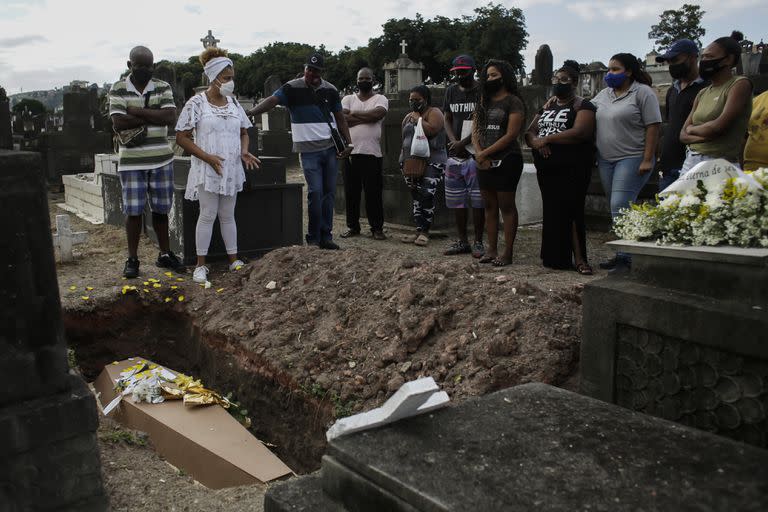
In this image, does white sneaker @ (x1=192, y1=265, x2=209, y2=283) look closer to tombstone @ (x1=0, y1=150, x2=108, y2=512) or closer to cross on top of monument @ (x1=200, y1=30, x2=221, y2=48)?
tombstone @ (x1=0, y1=150, x2=108, y2=512)

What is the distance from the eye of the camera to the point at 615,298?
3072 millimetres

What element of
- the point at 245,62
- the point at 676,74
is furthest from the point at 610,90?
the point at 245,62

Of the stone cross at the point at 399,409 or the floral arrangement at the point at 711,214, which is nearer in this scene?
the stone cross at the point at 399,409

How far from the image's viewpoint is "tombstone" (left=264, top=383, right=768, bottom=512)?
1744 mm

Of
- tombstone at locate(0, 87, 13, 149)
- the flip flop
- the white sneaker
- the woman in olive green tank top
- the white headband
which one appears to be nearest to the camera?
the woman in olive green tank top

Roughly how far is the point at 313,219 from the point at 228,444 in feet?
10.2

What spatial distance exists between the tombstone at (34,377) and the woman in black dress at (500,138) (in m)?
3.95

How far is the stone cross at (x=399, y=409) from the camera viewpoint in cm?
217

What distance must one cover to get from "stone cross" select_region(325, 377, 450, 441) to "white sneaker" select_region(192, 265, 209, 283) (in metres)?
3.76

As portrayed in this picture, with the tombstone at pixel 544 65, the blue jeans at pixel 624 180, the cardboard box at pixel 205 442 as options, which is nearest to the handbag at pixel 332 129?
the blue jeans at pixel 624 180

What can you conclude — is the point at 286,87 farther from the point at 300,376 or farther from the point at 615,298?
the point at 615,298

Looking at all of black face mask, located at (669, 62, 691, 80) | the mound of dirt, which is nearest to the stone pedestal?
the mound of dirt

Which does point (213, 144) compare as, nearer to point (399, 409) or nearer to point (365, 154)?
point (365, 154)

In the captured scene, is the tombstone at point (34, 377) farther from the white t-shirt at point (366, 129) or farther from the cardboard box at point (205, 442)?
the white t-shirt at point (366, 129)
